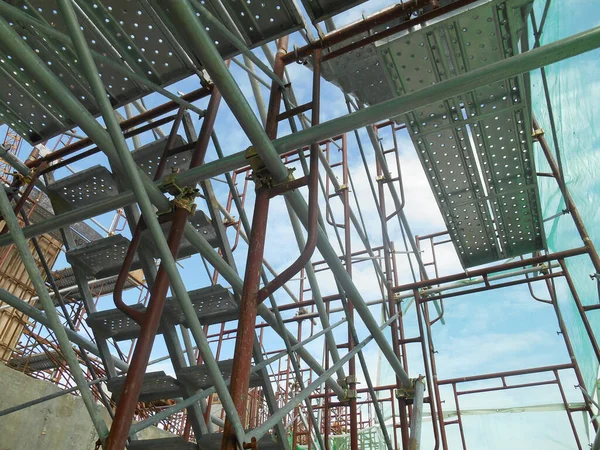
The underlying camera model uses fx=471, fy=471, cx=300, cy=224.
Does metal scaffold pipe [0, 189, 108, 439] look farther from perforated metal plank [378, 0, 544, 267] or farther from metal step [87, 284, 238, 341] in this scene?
perforated metal plank [378, 0, 544, 267]

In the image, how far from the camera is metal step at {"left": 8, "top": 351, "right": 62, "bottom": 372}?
17594mm

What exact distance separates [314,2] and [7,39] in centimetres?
226

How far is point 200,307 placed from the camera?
413 cm

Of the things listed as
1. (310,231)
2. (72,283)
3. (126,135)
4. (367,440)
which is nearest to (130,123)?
(126,135)

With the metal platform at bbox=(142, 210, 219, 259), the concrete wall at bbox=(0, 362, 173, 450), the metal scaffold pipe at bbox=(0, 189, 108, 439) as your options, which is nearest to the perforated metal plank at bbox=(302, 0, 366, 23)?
the metal platform at bbox=(142, 210, 219, 259)

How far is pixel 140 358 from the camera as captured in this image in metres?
2.83

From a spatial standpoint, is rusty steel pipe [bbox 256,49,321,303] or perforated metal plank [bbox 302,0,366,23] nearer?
rusty steel pipe [bbox 256,49,321,303]

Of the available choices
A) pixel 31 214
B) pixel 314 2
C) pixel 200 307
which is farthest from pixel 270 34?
pixel 31 214

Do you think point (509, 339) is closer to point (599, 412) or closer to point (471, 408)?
point (471, 408)

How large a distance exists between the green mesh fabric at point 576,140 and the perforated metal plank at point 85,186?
485 cm

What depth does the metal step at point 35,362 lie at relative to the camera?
17.6m

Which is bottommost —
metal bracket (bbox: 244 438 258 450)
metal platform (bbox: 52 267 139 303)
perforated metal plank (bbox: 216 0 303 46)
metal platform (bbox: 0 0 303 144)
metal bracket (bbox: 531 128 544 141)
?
metal bracket (bbox: 244 438 258 450)

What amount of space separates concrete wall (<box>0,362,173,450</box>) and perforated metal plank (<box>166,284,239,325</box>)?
402 centimetres

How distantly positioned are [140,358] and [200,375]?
1.28m
